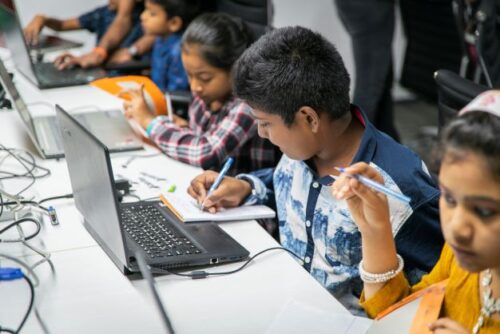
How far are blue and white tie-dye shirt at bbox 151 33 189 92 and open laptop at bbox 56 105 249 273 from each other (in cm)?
121

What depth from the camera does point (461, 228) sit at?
0.96m

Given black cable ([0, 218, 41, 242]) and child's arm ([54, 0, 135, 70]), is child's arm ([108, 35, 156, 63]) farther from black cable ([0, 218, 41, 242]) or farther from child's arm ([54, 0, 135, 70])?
black cable ([0, 218, 41, 242])

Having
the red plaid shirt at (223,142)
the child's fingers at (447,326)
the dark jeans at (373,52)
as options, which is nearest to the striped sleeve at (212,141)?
the red plaid shirt at (223,142)

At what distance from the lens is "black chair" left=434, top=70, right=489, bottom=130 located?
4.94ft

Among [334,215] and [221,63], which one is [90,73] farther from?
[334,215]

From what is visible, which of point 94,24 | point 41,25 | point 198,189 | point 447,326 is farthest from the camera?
point 94,24

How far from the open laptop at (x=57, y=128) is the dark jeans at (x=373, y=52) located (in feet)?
4.74

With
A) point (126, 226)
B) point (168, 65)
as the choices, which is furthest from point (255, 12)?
point (126, 226)

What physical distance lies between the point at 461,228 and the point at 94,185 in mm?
737

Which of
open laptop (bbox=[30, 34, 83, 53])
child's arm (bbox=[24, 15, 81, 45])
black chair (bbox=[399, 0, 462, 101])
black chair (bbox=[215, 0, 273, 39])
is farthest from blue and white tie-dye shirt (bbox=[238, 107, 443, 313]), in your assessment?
black chair (bbox=[399, 0, 462, 101])

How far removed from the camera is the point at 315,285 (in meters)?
1.36

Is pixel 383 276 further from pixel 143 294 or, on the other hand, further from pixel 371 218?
pixel 143 294

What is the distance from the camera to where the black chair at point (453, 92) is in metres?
1.51

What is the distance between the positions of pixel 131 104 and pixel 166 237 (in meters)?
0.80
